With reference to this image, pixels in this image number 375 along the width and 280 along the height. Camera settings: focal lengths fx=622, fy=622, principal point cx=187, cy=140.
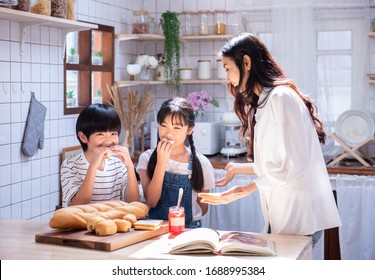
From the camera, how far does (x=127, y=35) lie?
438cm

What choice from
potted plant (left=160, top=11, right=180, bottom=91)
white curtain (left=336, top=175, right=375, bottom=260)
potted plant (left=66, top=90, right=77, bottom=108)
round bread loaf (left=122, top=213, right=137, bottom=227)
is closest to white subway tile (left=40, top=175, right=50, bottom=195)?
potted plant (left=66, top=90, right=77, bottom=108)

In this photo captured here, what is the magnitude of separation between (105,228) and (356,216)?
7.61 feet

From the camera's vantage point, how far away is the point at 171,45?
461 centimetres

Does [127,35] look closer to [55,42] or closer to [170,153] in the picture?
[55,42]

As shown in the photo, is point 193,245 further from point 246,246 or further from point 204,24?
point 204,24

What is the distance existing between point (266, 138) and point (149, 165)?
0.72 meters

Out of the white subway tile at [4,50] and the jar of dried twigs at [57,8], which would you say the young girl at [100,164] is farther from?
the jar of dried twigs at [57,8]

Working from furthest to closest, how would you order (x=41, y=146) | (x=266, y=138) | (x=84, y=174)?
(x=41, y=146) → (x=84, y=174) → (x=266, y=138)

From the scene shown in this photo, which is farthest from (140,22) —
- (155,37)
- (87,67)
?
(87,67)

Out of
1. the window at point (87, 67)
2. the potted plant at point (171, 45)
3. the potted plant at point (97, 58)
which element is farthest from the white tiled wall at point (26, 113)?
the potted plant at point (171, 45)

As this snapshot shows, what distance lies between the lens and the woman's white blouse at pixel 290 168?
2.08 m

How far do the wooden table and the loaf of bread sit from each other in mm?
107

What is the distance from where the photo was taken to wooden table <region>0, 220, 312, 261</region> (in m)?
1.92

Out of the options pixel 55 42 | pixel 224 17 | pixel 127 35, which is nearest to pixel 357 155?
pixel 224 17
